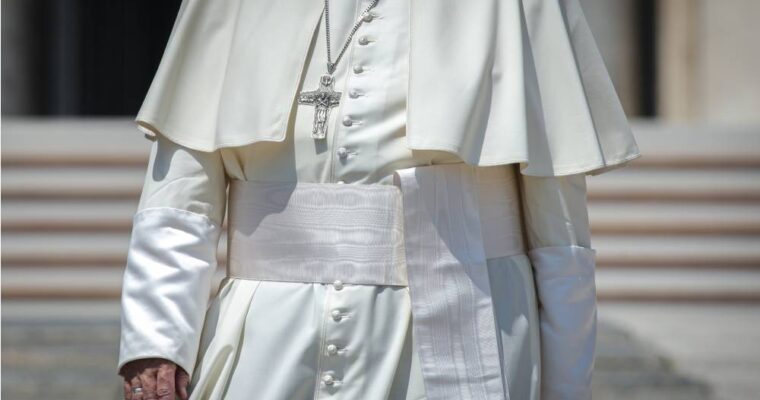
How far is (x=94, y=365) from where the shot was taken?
611 centimetres

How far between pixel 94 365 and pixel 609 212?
3.82 m

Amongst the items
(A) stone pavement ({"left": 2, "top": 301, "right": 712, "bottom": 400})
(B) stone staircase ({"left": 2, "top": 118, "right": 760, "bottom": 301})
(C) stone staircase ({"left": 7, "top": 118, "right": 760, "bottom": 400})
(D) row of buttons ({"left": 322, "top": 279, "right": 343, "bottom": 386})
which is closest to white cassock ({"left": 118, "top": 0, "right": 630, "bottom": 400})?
(D) row of buttons ({"left": 322, "top": 279, "right": 343, "bottom": 386})

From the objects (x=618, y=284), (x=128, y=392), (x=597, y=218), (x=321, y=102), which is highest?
(x=321, y=102)

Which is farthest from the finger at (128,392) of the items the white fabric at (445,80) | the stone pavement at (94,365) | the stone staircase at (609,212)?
the stone staircase at (609,212)

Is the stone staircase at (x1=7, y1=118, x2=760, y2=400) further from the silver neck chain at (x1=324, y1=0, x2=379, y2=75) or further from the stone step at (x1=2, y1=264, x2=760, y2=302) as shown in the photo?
the silver neck chain at (x1=324, y1=0, x2=379, y2=75)

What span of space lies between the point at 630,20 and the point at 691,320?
452 centimetres

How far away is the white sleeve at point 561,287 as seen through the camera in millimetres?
2264

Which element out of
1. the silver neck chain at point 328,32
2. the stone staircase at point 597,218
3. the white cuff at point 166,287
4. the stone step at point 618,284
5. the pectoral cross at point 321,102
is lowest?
the stone step at point 618,284

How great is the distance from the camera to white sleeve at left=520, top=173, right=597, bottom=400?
2.26m

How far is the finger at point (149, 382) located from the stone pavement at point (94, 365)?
3.71 m

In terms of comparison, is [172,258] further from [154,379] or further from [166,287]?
[154,379]

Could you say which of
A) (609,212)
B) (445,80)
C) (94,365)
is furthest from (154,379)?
(609,212)

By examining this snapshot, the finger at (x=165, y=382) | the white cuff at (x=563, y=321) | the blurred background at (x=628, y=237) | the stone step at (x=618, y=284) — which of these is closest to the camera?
the finger at (x=165, y=382)

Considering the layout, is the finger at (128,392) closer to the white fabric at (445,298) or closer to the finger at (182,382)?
the finger at (182,382)
